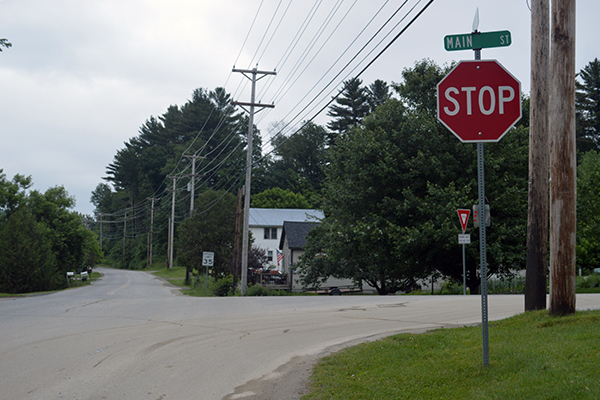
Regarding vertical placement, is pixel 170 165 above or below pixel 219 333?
above

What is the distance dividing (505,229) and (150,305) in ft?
49.4

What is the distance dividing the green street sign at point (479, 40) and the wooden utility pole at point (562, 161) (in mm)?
3036

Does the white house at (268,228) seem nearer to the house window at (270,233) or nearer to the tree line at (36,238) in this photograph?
the house window at (270,233)

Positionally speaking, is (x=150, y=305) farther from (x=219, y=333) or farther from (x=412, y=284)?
(x=412, y=284)

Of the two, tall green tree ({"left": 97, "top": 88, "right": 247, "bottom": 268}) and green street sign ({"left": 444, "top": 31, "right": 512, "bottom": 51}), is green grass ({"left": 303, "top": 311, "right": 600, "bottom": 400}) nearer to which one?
green street sign ({"left": 444, "top": 31, "right": 512, "bottom": 51})

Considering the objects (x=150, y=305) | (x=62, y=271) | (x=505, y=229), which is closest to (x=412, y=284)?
(x=505, y=229)

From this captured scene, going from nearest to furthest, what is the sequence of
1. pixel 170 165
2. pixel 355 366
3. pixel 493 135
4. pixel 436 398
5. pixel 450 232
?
pixel 436 398 → pixel 493 135 → pixel 355 366 → pixel 450 232 → pixel 170 165

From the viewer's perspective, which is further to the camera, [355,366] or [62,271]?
[62,271]

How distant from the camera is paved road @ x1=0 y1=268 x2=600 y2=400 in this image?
6.91 m

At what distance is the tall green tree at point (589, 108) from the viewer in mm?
55562

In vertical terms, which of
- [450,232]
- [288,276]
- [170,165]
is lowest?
[288,276]

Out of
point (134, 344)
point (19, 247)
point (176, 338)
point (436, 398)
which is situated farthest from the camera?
point (19, 247)

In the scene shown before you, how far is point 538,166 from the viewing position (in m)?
10.2

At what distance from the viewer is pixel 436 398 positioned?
5.16m
